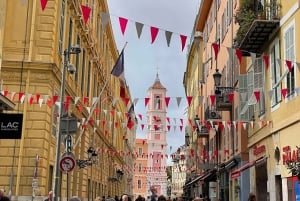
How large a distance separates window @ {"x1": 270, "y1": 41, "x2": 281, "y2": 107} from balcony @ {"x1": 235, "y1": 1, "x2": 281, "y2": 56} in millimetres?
583

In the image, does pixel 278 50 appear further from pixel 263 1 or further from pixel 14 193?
pixel 14 193

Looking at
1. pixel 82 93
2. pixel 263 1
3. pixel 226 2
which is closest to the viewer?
pixel 263 1

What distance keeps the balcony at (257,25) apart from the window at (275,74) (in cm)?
58

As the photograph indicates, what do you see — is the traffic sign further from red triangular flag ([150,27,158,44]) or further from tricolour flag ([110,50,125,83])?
red triangular flag ([150,27,158,44])

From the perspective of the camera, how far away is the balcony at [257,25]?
18.1 meters

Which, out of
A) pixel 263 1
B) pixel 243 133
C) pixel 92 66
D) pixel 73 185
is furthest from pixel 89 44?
pixel 263 1

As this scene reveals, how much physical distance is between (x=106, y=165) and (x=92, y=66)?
54.2ft

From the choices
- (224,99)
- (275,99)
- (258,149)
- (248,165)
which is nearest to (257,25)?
(275,99)

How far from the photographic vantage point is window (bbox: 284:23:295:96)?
16422mm

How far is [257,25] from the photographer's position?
17.9 m

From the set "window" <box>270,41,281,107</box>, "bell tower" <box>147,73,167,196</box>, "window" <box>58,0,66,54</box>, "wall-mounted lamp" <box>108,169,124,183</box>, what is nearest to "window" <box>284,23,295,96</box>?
"window" <box>270,41,281,107</box>

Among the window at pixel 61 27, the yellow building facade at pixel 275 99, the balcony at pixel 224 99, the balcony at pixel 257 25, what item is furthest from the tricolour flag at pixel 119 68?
the balcony at pixel 224 99

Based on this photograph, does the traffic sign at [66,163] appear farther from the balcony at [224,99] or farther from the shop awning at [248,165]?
the balcony at [224,99]

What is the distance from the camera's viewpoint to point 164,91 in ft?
467
